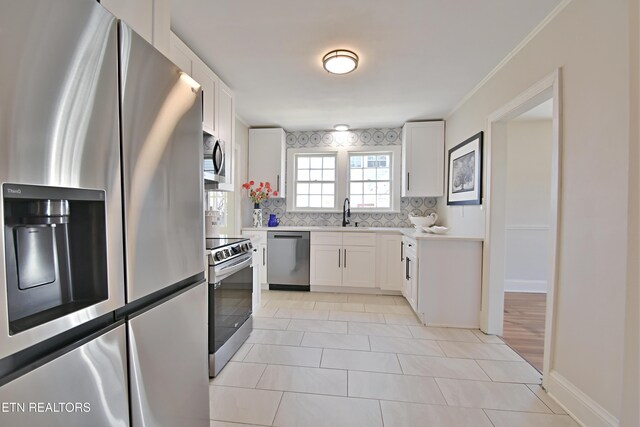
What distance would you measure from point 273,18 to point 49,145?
181 cm

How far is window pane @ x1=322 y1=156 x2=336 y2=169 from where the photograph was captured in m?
4.75

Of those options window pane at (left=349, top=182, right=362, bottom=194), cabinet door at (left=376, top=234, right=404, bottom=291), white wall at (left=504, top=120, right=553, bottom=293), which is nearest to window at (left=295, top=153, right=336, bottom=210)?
window pane at (left=349, top=182, right=362, bottom=194)

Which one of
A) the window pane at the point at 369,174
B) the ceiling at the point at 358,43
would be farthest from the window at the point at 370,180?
the ceiling at the point at 358,43

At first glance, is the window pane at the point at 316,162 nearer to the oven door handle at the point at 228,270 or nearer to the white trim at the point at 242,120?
the white trim at the point at 242,120

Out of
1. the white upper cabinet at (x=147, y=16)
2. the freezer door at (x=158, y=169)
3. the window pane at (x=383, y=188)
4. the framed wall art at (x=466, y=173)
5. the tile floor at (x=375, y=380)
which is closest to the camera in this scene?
the freezer door at (x=158, y=169)

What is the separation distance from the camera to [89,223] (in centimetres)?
70

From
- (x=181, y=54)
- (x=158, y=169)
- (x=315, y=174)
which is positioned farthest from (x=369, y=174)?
(x=158, y=169)

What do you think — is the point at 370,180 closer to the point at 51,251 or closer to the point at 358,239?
the point at 358,239

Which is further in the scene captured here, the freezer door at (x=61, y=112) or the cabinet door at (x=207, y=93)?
the cabinet door at (x=207, y=93)

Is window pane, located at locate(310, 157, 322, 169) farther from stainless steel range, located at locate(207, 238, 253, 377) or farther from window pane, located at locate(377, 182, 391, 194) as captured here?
stainless steel range, located at locate(207, 238, 253, 377)

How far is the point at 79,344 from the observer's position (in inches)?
24.9

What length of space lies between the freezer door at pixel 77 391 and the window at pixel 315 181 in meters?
4.08

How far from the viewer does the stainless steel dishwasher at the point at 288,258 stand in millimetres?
4160

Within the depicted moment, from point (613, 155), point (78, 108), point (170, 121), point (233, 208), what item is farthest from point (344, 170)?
point (78, 108)
